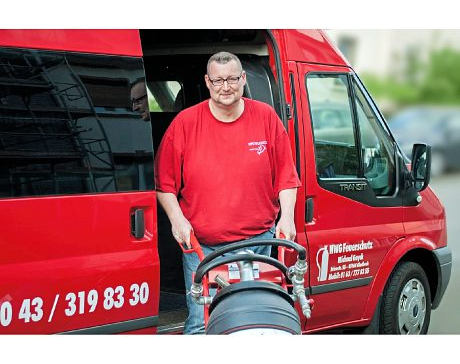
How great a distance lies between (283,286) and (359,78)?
8.45 feet

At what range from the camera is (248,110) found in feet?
14.5

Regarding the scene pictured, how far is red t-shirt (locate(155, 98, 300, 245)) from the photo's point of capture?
14.1 ft

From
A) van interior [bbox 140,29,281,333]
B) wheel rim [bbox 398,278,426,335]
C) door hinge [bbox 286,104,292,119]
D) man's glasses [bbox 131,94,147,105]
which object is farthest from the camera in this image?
wheel rim [bbox 398,278,426,335]

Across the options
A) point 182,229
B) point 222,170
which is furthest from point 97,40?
point 182,229

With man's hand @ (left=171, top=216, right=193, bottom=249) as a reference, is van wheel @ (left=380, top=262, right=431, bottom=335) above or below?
below

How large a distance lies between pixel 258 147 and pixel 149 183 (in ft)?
2.03

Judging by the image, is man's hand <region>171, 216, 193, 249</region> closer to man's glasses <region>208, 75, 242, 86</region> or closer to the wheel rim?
man's glasses <region>208, 75, 242, 86</region>

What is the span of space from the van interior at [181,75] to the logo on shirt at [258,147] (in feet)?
2.74

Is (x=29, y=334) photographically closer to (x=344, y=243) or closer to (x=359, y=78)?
(x=344, y=243)

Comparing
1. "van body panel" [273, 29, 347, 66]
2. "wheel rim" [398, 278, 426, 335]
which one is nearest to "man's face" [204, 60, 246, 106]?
"van body panel" [273, 29, 347, 66]

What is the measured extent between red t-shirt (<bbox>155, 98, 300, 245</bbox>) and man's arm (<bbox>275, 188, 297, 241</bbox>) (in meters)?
0.04

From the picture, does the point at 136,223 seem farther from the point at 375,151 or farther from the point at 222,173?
the point at 375,151

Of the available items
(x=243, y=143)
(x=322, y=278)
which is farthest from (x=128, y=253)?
(x=322, y=278)

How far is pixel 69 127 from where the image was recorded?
3943 millimetres
